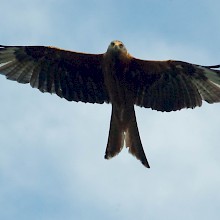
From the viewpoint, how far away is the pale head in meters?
16.0

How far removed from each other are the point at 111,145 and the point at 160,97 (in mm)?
1332

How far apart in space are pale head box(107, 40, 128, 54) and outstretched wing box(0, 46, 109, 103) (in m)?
0.63

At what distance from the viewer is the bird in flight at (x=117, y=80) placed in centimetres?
1633

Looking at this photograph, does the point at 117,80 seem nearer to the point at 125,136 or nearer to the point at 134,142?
the point at 125,136

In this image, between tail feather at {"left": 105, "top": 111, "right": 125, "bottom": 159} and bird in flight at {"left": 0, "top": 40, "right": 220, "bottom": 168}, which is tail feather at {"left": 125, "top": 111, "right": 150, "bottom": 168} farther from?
tail feather at {"left": 105, "top": 111, "right": 125, "bottom": 159}

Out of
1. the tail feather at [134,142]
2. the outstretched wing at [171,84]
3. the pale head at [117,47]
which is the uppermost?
the pale head at [117,47]

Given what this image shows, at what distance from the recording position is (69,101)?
55.7 ft

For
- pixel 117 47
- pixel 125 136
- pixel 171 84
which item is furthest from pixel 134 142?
pixel 117 47

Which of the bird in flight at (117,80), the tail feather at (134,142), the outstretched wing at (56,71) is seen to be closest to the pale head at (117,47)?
the bird in flight at (117,80)

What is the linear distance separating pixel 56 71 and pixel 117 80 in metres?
1.31

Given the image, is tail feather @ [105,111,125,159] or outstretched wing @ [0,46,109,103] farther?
outstretched wing @ [0,46,109,103]

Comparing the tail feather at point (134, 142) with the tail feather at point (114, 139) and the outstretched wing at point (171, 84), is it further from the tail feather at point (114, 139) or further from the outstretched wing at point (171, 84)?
the outstretched wing at point (171, 84)

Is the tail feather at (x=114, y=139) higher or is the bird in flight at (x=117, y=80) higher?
the bird in flight at (x=117, y=80)

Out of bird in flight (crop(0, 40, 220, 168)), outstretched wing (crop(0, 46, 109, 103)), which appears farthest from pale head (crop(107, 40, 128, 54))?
outstretched wing (crop(0, 46, 109, 103))
